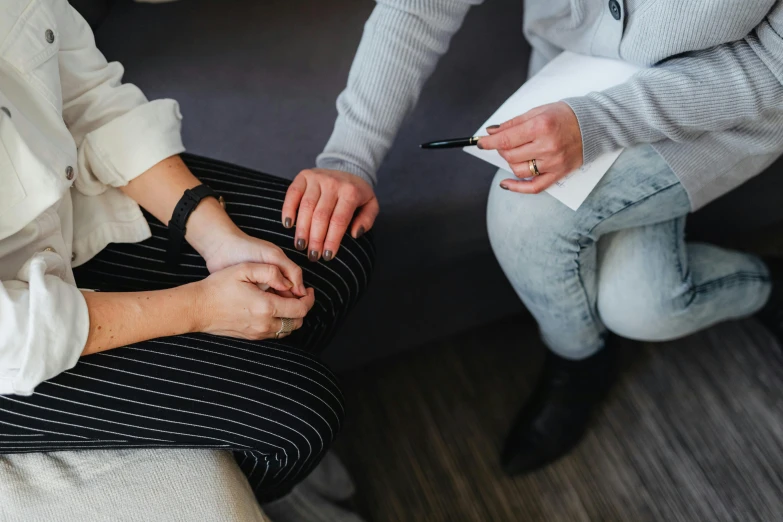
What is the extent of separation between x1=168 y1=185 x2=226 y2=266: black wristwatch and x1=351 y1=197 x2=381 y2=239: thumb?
204 mm

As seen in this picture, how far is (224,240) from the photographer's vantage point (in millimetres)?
927

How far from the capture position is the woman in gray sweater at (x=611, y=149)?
88 cm

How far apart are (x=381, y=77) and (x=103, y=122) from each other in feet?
1.32

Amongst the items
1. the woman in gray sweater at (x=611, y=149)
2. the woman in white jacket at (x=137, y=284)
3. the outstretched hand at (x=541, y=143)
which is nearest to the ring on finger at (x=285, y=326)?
the woman in white jacket at (x=137, y=284)

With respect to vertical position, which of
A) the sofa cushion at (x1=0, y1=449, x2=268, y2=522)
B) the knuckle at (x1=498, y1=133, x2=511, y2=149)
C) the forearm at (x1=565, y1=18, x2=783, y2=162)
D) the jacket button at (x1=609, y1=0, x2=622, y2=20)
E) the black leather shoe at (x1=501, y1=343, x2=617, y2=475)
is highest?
the jacket button at (x1=609, y1=0, x2=622, y2=20)

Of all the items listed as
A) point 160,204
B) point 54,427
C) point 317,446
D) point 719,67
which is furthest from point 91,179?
point 719,67

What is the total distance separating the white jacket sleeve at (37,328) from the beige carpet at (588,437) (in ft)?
2.21

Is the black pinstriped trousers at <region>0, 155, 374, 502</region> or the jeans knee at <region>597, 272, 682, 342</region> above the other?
the black pinstriped trousers at <region>0, 155, 374, 502</region>

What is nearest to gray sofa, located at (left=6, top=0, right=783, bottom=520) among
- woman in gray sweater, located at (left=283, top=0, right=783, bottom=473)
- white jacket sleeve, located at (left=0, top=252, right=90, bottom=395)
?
woman in gray sweater, located at (left=283, top=0, right=783, bottom=473)

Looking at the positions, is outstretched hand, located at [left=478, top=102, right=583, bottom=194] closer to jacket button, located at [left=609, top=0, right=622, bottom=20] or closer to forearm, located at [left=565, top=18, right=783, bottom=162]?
forearm, located at [left=565, top=18, right=783, bottom=162]

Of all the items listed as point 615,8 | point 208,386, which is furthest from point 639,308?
point 208,386

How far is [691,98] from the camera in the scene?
34.6 inches

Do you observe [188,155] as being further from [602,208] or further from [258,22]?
[602,208]

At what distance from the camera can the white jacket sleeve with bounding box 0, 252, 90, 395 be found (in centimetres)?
74
